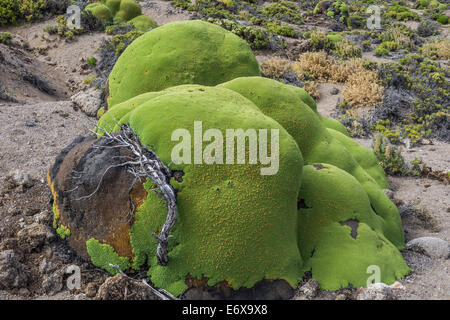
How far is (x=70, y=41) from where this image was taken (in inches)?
540

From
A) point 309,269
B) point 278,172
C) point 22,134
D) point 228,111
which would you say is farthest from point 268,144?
point 22,134

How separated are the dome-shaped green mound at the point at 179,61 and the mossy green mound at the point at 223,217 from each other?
7.99ft

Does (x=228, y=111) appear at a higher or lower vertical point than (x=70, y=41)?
higher

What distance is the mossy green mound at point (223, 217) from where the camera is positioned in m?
3.52

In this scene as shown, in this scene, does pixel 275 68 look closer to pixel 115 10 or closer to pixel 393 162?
pixel 393 162

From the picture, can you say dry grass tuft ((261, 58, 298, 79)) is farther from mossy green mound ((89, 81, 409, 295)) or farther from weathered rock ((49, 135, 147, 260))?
weathered rock ((49, 135, 147, 260))

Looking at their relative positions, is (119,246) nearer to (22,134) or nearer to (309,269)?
(309,269)

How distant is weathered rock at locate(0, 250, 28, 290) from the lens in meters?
3.68

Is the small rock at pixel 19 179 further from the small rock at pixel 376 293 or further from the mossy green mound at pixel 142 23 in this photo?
the mossy green mound at pixel 142 23

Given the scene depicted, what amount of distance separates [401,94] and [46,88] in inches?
408

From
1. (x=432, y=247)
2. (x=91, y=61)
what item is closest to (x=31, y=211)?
(x=432, y=247)

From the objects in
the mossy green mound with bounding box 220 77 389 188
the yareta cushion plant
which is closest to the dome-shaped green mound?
the mossy green mound with bounding box 220 77 389 188

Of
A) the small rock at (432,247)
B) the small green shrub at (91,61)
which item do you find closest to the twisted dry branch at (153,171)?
the small rock at (432,247)

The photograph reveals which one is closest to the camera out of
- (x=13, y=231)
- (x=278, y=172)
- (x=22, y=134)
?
(x=278, y=172)
